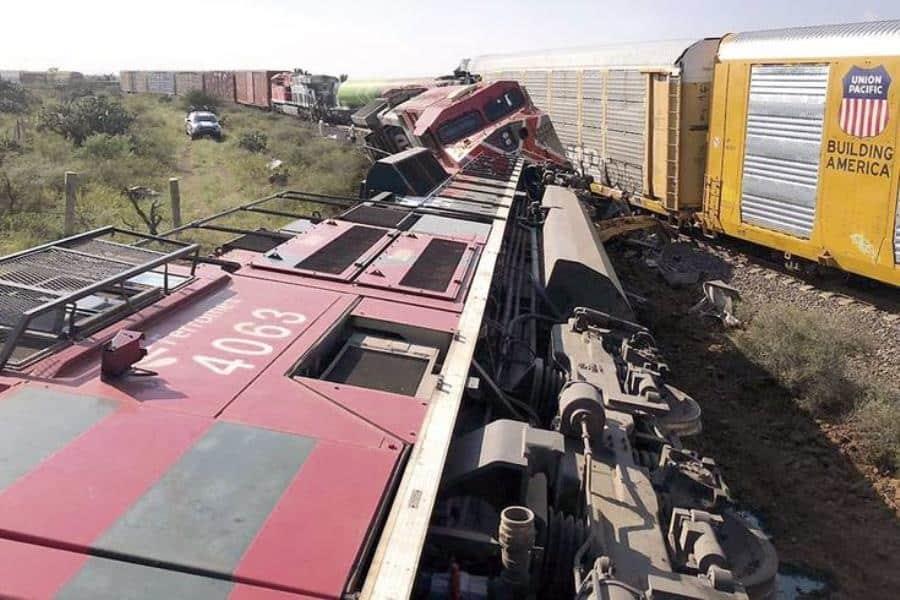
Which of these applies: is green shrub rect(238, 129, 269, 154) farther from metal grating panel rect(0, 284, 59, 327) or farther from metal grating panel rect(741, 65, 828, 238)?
metal grating panel rect(0, 284, 59, 327)

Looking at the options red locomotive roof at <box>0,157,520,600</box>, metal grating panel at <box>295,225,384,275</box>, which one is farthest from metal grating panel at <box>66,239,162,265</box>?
metal grating panel at <box>295,225,384,275</box>

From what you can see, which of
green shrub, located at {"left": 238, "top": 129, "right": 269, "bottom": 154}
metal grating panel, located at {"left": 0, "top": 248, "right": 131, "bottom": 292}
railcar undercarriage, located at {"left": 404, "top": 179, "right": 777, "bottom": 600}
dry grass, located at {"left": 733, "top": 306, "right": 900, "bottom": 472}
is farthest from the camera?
green shrub, located at {"left": 238, "top": 129, "right": 269, "bottom": 154}

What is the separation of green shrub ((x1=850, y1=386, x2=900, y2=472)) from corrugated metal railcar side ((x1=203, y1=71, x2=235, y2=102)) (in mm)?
52602

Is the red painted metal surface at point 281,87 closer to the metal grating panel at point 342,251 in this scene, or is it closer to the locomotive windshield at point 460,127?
the locomotive windshield at point 460,127

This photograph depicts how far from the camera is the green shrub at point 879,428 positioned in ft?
24.8

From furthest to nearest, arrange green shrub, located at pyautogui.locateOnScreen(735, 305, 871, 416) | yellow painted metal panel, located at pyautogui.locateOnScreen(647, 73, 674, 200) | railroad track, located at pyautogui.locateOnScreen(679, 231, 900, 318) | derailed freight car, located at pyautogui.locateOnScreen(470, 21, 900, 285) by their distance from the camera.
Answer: yellow painted metal panel, located at pyautogui.locateOnScreen(647, 73, 674, 200), railroad track, located at pyautogui.locateOnScreen(679, 231, 900, 318), derailed freight car, located at pyautogui.locateOnScreen(470, 21, 900, 285), green shrub, located at pyautogui.locateOnScreen(735, 305, 871, 416)

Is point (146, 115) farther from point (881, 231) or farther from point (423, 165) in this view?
point (881, 231)

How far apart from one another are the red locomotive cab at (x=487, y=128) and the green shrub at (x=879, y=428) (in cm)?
770

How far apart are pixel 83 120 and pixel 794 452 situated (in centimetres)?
3101

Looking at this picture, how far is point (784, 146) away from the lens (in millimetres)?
12453

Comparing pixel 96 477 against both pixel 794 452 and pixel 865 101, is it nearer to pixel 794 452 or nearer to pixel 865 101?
pixel 794 452

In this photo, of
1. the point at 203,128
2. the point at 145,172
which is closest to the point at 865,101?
the point at 145,172

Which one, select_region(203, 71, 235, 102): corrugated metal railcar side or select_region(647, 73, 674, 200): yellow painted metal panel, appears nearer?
select_region(647, 73, 674, 200): yellow painted metal panel

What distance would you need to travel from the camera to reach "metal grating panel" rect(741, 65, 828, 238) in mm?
11805
